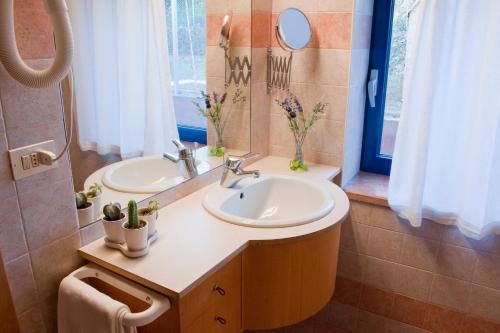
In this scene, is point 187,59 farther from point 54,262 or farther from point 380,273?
point 380,273

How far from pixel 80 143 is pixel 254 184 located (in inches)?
29.8

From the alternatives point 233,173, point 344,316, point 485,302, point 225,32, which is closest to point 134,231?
point 233,173

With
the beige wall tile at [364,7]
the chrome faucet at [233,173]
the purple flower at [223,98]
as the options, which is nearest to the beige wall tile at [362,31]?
the beige wall tile at [364,7]

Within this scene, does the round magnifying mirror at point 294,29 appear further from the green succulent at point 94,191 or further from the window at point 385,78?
the green succulent at point 94,191

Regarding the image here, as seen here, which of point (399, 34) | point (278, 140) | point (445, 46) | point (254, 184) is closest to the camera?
point (445, 46)

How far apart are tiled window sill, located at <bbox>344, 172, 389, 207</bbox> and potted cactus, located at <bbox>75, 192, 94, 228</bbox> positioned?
1164mm

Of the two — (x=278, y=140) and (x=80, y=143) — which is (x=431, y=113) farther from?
(x=80, y=143)

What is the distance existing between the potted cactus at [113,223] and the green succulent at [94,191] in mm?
99

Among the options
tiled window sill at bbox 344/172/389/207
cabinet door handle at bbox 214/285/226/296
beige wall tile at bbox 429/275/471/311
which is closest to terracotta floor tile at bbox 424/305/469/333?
beige wall tile at bbox 429/275/471/311

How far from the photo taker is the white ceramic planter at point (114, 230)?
1.14 metres

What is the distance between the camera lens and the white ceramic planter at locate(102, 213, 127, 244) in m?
1.14

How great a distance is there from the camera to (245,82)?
1.88 metres

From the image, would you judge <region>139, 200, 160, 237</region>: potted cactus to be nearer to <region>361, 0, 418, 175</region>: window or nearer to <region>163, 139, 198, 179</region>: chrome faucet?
<region>163, 139, 198, 179</region>: chrome faucet

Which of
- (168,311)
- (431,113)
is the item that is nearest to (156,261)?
(168,311)
